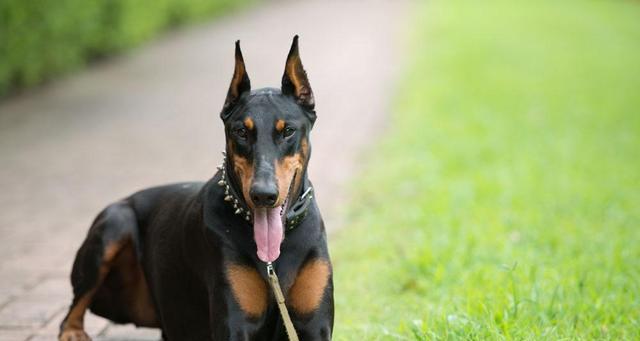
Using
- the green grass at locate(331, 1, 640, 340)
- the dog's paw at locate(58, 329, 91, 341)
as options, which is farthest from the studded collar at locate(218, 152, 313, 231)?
the dog's paw at locate(58, 329, 91, 341)

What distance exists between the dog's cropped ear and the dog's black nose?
0.59 meters

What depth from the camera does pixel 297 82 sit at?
12.6 ft

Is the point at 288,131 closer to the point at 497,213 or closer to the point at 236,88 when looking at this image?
the point at 236,88

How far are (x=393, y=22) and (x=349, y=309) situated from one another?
20604 millimetres

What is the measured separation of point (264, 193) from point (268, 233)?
262 mm

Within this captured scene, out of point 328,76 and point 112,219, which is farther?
point 328,76

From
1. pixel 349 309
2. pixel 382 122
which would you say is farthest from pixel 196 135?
pixel 349 309

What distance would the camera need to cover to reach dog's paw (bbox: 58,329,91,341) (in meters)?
4.53

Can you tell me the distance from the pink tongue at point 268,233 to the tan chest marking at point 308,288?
10.1 inches

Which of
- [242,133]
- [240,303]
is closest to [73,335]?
[240,303]

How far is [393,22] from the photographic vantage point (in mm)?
25172

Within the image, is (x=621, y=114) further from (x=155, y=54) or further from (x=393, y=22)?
(x=393, y=22)

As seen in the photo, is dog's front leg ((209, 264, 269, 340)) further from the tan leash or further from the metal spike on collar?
the metal spike on collar

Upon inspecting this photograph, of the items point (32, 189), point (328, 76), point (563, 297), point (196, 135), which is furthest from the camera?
point (328, 76)
